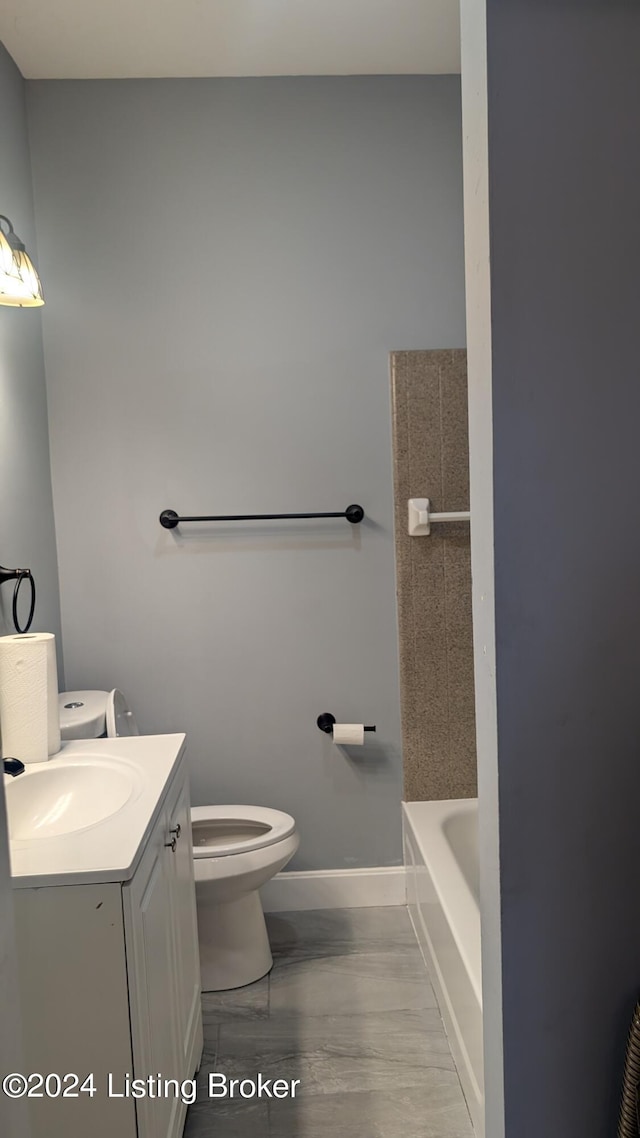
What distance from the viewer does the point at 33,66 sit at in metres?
2.53

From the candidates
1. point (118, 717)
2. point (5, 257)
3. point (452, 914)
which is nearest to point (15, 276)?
point (5, 257)

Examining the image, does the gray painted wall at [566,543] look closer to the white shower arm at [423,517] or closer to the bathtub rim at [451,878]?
the bathtub rim at [451,878]

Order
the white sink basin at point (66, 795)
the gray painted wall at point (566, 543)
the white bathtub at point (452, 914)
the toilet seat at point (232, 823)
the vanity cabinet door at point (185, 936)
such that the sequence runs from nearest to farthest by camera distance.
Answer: the gray painted wall at point (566, 543) → the white sink basin at point (66, 795) → the vanity cabinet door at point (185, 936) → the white bathtub at point (452, 914) → the toilet seat at point (232, 823)

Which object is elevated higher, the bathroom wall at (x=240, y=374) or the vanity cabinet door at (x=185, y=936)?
the bathroom wall at (x=240, y=374)

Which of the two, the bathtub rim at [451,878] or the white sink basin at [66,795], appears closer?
the white sink basin at [66,795]

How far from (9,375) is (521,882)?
1.90 meters

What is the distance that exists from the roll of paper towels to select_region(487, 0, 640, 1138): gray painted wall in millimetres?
1142

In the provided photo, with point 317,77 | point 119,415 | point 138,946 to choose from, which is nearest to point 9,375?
point 119,415

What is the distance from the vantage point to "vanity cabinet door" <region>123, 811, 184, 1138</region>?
4.41 ft

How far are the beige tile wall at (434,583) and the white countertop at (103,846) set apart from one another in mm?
1185

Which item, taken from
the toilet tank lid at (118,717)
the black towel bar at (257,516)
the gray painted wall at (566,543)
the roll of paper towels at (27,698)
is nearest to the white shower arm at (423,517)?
the black towel bar at (257,516)

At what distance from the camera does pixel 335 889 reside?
2.88 meters

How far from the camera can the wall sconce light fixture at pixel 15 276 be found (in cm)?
188

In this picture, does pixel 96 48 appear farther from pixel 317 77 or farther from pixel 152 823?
pixel 152 823
